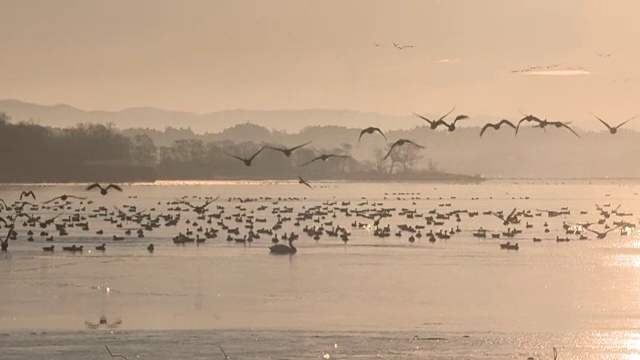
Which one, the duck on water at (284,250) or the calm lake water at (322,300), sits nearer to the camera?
the calm lake water at (322,300)

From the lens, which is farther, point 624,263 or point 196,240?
point 196,240

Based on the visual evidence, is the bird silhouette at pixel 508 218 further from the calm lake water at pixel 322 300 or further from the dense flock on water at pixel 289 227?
the calm lake water at pixel 322 300

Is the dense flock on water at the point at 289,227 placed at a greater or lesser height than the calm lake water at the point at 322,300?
greater

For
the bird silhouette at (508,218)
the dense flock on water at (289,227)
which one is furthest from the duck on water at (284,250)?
the bird silhouette at (508,218)

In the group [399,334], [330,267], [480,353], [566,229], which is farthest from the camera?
[566,229]

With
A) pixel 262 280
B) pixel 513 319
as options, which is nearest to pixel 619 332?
pixel 513 319

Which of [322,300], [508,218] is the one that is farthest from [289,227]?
[322,300]

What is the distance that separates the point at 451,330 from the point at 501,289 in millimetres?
10942

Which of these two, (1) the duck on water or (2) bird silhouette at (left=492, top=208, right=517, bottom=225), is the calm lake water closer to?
(1) the duck on water

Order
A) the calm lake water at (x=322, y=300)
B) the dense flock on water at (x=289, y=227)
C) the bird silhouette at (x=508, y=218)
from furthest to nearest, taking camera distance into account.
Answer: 1. the bird silhouette at (x=508, y=218)
2. the dense flock on water at (x=289, y=227)
3. the calm lake water at (x=322, y=300)

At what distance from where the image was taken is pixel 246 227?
7900cm

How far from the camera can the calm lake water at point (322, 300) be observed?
31438 mm

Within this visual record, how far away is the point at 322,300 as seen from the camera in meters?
40.3

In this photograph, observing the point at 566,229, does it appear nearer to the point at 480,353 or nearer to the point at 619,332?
the point at 619,332
